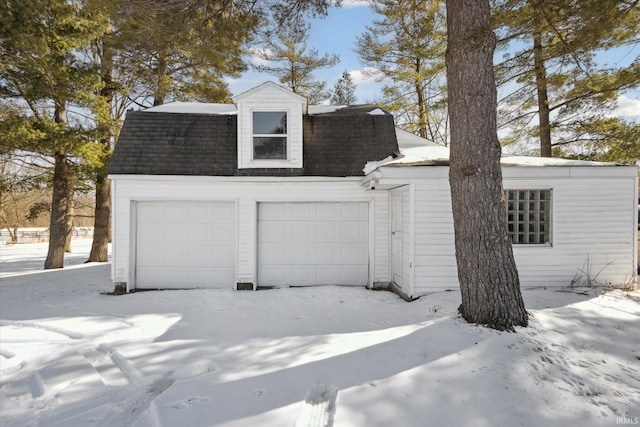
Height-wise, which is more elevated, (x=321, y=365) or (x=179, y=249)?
(x=179, y=249)

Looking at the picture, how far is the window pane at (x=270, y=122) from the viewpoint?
25.7 ft

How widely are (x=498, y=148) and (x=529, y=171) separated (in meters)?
2.64

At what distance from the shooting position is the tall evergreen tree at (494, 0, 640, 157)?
608 cm

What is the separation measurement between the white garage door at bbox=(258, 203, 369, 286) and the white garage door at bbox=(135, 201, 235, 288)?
896 millimetres

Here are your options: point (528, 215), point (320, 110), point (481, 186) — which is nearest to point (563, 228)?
point (528, 215)

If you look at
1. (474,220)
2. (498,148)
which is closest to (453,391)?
(474,220)

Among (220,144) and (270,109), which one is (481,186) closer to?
(270,109)

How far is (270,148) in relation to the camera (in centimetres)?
786

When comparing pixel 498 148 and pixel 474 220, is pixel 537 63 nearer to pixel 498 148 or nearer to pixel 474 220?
pixel 498 148

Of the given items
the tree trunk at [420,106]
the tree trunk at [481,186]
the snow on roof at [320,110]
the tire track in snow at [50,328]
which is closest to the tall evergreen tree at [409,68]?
the tree trunk at [420,106]

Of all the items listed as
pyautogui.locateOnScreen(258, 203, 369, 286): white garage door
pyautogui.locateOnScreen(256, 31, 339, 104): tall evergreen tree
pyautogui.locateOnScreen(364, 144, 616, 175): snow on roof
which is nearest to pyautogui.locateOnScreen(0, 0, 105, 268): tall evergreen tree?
pyautogui.locateOnScreen(258, 203, 369, 286): white garage door

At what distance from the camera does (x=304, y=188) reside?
7.73 metres

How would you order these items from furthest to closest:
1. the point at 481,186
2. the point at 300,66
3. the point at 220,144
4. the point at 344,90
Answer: the point at 344,90, the point at 300,66, the point at 220,144, the point at 481,186

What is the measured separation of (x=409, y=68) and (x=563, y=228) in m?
10.1
